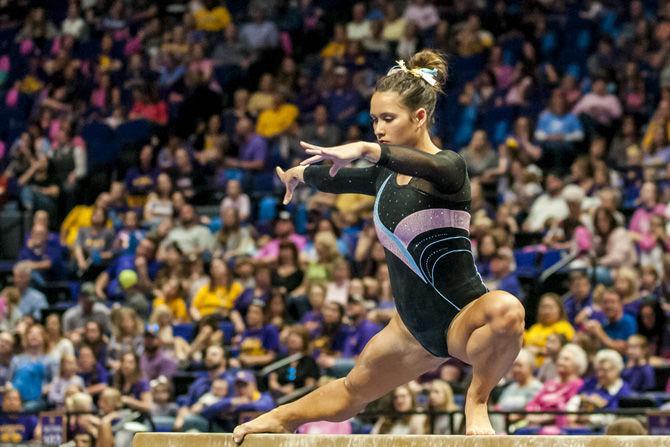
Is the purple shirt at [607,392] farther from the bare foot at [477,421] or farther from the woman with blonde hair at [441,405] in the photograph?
the bare foot at [477,421]

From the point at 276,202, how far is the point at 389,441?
8985mm

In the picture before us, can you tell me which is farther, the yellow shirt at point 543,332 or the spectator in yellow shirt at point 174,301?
the spectator in yellow shirt at point 174,301

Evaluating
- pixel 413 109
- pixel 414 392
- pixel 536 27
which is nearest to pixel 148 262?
pixel 414 392

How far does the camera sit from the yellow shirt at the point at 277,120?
1458 centimetres

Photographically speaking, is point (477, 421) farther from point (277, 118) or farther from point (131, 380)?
point (277, 118)

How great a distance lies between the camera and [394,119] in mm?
4988

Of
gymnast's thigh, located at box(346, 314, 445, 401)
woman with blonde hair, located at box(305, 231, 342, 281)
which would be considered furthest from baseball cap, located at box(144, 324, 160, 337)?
gymnast's thigh, located at box(346, 314, 445, 401)

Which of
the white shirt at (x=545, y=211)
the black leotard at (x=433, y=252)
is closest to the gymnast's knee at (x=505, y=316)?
the black leotard at (x=433, y=252)

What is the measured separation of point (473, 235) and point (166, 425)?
10.7ft

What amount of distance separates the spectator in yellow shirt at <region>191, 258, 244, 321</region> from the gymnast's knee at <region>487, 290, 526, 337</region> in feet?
23.8

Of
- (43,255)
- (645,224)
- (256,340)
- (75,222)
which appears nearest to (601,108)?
(645,224)

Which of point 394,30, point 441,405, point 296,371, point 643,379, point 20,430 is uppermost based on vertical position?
point 394,30

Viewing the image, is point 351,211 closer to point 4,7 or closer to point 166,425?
point 166,425

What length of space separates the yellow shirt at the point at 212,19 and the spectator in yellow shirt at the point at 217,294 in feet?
17.2
